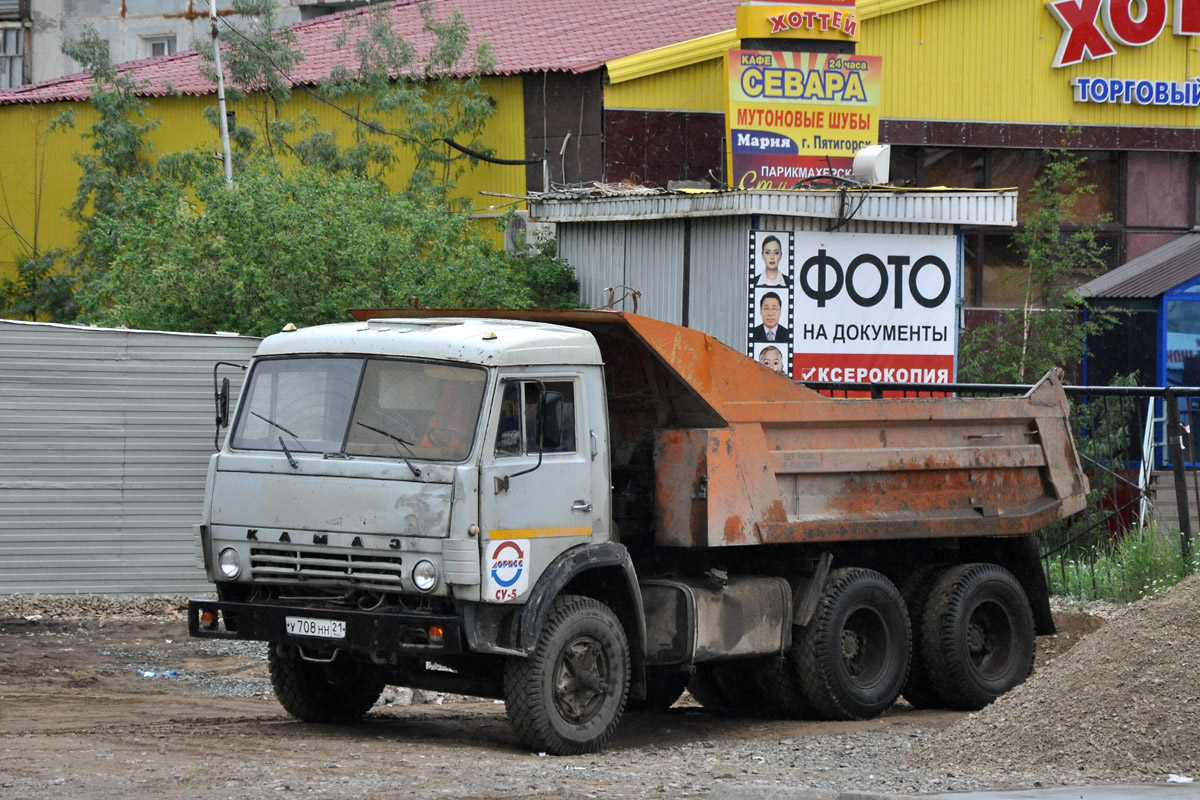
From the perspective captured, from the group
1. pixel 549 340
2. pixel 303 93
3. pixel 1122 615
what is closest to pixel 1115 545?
pixel 1122 615

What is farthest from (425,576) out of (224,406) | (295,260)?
(295,260)

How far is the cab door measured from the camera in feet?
→ 28.6

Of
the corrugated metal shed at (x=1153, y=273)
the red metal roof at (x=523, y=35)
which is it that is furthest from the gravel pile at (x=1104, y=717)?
the red metal roof at (x=523, y=35)

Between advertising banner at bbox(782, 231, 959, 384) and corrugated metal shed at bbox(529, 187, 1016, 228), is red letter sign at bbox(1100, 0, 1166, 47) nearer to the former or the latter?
corrugated metal shed at bbox(529, 187, 1016, 228)

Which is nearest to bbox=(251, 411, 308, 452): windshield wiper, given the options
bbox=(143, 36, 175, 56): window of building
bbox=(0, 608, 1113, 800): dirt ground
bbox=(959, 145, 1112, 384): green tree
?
bbox=(0, 608, 1113, 800): dirt ground

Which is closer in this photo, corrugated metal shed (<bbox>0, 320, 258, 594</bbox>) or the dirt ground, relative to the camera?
the dirt ground

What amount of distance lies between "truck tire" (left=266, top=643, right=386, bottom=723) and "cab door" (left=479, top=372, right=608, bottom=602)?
142cm

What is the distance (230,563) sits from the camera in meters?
9.23

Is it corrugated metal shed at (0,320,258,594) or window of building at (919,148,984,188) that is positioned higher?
window of building at (919,148,984,188)

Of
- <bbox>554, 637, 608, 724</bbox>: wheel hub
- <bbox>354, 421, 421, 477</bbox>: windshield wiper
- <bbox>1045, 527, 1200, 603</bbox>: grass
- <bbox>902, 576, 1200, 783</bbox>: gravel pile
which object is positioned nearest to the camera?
<bbox>902, 576, 1200, 783</bbox>: gravel pile

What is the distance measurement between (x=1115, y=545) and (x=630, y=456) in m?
6.53

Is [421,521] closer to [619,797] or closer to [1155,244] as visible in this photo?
[619,797]

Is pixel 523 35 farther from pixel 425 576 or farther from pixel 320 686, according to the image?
pixel 425 576

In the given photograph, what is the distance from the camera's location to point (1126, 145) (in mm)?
25359
